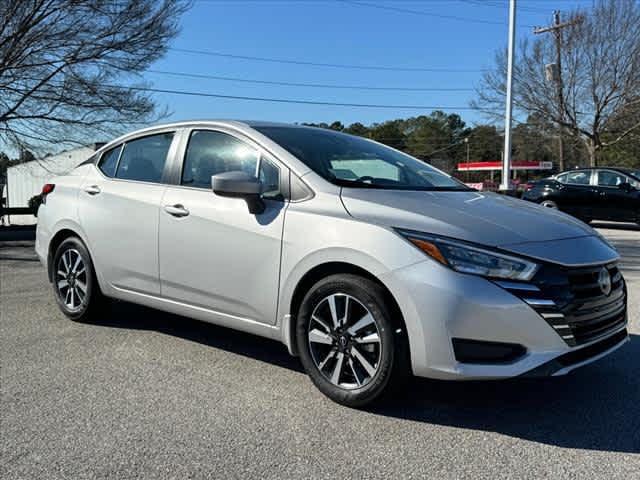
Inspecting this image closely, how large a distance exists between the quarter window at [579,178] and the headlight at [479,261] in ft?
43.2

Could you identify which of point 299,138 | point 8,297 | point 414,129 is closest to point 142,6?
point 8,297

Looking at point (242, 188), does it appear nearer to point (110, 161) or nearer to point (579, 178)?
point (110, 161)

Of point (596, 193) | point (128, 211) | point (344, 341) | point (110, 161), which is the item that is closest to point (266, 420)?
point (344, 341)

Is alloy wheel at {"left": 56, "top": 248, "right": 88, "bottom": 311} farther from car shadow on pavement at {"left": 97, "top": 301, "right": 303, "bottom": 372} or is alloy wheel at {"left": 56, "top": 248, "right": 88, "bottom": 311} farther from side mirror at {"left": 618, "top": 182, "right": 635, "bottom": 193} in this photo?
side mirror at {"left": 618, "top": 182, "right": 635, "bottom": 193}

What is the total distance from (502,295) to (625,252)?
8177mm

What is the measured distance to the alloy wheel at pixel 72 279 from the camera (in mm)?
4855

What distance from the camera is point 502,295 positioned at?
278cm

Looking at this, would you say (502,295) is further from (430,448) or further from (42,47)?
(42,47)

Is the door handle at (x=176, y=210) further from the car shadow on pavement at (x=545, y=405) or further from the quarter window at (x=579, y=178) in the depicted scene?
the quarter window at (x=579, y=178)

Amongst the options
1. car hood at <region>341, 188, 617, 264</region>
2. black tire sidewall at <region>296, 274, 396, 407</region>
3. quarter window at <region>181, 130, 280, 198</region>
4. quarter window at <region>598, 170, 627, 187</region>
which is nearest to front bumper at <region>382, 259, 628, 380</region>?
black tire sidewall at <region>296, 274, 396, 407</region>

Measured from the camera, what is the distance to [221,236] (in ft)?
12.1

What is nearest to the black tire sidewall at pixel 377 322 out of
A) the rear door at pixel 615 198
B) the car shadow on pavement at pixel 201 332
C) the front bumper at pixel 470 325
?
the front bumper at pixel 470 325

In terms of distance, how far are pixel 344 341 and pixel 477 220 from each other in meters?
0.96

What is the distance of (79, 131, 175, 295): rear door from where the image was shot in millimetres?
4207
